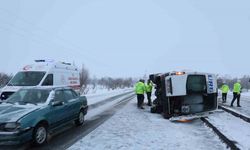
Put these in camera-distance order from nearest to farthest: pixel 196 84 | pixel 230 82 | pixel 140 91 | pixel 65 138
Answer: pixel 65 138, pixel 196 84, pixel 140 91, pixel 230 82

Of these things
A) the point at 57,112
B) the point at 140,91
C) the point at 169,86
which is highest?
the point at 169,86

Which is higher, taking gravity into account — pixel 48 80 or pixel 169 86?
pixel 48 80

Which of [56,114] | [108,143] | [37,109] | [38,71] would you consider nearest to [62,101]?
[56,114]

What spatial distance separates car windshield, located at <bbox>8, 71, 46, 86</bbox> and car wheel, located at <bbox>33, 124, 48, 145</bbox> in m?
6.73

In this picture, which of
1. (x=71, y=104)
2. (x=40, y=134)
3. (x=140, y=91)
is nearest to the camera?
(x=40, y=134)

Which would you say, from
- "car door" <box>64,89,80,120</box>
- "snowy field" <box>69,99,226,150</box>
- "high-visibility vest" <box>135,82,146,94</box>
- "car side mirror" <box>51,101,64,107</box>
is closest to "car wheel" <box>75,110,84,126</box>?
"car door" <box>64,89,80,120</box>

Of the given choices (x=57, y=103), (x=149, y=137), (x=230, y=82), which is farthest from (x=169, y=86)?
(x=230, y=82)

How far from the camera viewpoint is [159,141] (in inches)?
326

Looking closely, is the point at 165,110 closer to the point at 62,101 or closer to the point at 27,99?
the point at 62,101

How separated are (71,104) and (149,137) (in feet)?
9.87

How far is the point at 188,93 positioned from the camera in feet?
42.2

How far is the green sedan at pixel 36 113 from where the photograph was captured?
23.5ft

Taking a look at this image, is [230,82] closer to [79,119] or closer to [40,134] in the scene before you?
[79,119]

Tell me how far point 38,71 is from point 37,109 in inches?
297
